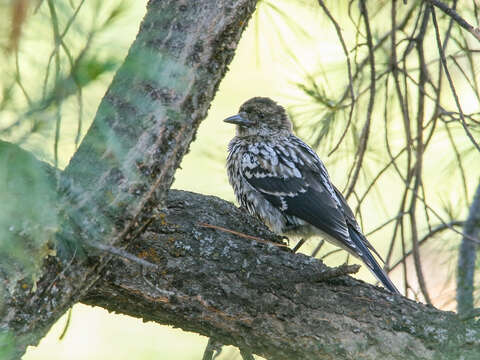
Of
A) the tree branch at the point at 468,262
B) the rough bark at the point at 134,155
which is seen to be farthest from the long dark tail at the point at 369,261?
the rough bark at the point at 134,155

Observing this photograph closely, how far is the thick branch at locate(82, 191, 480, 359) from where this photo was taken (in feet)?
8.22

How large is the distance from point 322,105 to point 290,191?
64cm

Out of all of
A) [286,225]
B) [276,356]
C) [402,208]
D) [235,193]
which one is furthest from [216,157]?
[276,356]

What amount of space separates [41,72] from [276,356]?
1637mm

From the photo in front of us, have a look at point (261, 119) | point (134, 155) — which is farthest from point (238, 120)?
point (134, 155)

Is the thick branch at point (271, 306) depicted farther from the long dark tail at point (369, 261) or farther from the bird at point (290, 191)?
the bird at point (290, 191)

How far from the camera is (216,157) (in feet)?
14.2

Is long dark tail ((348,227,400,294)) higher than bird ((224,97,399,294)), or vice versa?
bird ((224,97,399,294))

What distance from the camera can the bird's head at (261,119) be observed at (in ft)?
15.3

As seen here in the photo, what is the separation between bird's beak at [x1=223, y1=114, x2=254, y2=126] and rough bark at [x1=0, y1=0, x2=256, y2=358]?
7.37 ft

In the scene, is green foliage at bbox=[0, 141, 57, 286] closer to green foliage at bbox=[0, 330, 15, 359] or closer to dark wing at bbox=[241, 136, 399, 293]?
green foliage at bbox=[0, 330, 15, 359]

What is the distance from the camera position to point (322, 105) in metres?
3.76

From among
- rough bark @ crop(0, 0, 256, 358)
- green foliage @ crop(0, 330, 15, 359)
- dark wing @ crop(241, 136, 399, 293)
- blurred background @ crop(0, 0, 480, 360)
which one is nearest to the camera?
blurred background @ crop(0, 0, 480, 360)

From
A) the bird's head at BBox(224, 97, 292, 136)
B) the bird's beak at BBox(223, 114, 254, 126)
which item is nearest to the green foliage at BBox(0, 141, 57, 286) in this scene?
the bird's beak at BBox(223, 114, 254, 126)
